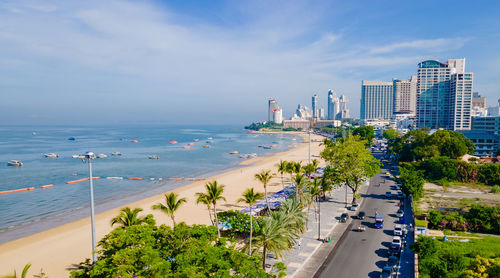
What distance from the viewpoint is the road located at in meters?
25.5

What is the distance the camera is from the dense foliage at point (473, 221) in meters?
33.4

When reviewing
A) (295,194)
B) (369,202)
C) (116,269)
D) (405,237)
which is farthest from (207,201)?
(369,202)

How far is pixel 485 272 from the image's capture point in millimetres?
17172

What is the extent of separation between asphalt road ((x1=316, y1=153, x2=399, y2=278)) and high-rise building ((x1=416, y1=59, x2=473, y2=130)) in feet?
444

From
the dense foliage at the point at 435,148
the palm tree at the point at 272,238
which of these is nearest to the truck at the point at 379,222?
the palm tree at the point at 272,238

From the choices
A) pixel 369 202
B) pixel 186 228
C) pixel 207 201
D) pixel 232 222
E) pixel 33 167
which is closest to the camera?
pixel 186 228

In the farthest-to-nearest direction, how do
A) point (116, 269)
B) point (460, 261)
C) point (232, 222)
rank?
point (232, 222), point (460, 261), point (116, 269)

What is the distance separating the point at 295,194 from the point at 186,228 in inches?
814

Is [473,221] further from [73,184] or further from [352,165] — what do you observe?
[73,184]

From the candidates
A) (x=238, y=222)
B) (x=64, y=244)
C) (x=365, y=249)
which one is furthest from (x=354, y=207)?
(x=64, y=244)

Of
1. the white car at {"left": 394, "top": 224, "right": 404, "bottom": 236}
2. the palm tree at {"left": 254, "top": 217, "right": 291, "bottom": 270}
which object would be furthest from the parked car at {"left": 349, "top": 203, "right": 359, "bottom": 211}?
the palm tree at {"left": 254, "top": 217, "right": 291, "bottom": 270}

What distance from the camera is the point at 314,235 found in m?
33.2

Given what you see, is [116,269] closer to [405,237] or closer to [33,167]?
[405,237]

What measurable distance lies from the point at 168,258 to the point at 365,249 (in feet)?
67.6
